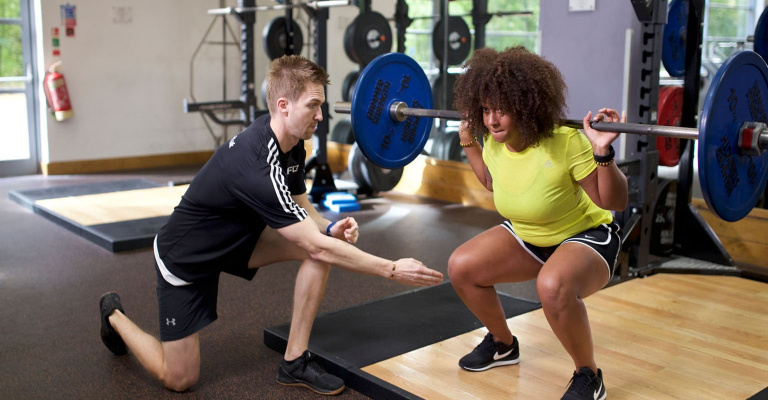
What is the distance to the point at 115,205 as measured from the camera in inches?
209

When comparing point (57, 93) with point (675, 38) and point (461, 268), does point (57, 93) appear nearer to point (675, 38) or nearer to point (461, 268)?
point (675, 38)

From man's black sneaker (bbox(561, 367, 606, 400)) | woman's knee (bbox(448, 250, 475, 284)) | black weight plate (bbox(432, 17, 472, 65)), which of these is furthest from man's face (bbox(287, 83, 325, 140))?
black weight plate (bbox(432, 17, 472, 65))

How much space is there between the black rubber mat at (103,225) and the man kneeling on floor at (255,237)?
1.76 meters

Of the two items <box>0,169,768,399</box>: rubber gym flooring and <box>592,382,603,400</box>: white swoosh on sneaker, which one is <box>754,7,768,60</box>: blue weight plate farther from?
<box>592,382,603,400</box>: white swoosh on sneaker

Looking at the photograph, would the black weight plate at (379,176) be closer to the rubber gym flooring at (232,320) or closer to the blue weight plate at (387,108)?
the rubber gym flooring at (232,320)

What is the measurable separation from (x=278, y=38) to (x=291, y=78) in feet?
12.9

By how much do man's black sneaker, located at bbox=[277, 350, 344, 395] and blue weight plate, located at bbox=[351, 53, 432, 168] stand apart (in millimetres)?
893

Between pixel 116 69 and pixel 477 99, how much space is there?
5547 mm

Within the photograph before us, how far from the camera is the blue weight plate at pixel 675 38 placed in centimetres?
379

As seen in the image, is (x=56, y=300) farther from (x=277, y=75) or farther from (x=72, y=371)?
(x=277, y=75)

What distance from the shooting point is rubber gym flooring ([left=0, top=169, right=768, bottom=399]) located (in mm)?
2490

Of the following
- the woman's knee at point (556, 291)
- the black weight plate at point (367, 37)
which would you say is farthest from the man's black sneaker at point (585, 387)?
the black weight plate at point (367, 37)

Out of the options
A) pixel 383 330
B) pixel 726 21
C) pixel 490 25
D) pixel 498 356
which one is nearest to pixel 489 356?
pixel 498 356

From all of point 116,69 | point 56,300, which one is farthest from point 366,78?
point 116,69
